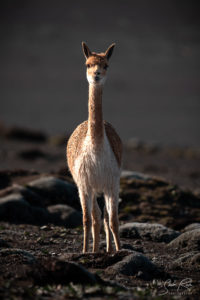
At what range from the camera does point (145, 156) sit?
29.1 meters

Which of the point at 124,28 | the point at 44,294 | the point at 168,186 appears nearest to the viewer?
the point at 44,294

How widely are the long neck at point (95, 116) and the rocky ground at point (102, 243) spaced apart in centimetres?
181

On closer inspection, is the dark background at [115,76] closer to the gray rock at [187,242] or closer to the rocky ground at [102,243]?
the rocky ground at [102,243]

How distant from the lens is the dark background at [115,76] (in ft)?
163

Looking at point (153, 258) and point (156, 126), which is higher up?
point (156, 126)

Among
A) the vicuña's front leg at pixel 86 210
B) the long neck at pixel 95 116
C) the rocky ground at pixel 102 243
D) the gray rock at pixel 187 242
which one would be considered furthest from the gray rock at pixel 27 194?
the long neck at pixel 95 116

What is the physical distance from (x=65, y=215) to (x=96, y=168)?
157 inches

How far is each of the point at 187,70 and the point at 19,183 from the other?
64.9m

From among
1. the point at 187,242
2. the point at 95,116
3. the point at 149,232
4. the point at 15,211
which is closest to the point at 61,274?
the point at 95,116

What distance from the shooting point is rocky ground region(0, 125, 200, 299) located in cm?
762

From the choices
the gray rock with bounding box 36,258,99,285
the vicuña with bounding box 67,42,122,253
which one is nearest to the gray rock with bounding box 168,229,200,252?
the vicuña with bounding box 67,42,122,253

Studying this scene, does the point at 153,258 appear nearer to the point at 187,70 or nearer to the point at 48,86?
the point at 48,86

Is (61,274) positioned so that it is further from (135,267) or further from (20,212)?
(20,212)

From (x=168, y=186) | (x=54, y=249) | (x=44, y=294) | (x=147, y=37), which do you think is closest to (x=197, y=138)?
(x=168, y=186)
